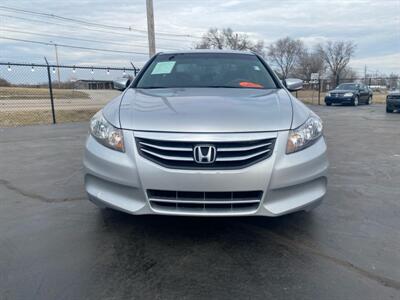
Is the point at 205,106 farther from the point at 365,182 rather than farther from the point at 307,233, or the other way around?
the point at 365,182

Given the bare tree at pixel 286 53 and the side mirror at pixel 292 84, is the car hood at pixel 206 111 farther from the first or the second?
the bare tree at pixel 286 53

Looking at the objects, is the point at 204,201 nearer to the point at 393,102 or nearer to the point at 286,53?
the point at 393,102

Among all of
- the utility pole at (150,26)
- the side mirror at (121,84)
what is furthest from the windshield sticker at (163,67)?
the utility pole at (150,26)

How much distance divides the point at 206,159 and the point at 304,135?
811 mm

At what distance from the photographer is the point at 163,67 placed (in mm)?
4008

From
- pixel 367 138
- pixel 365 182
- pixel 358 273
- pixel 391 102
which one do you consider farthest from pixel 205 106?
pixel 391 102

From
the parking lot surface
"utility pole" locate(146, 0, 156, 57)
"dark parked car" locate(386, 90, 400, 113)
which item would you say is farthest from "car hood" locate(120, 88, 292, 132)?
"dark parked car" locate(386, 90, 400, 113)

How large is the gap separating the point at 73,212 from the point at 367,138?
7204mm

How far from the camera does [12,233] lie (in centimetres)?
290

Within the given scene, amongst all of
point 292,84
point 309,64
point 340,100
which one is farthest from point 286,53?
point 292,84

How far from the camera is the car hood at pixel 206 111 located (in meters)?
2.43

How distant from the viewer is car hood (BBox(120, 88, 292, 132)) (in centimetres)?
243

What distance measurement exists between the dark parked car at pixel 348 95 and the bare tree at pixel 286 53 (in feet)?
178

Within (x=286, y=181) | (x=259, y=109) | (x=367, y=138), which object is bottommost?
(x=367, y=138)
